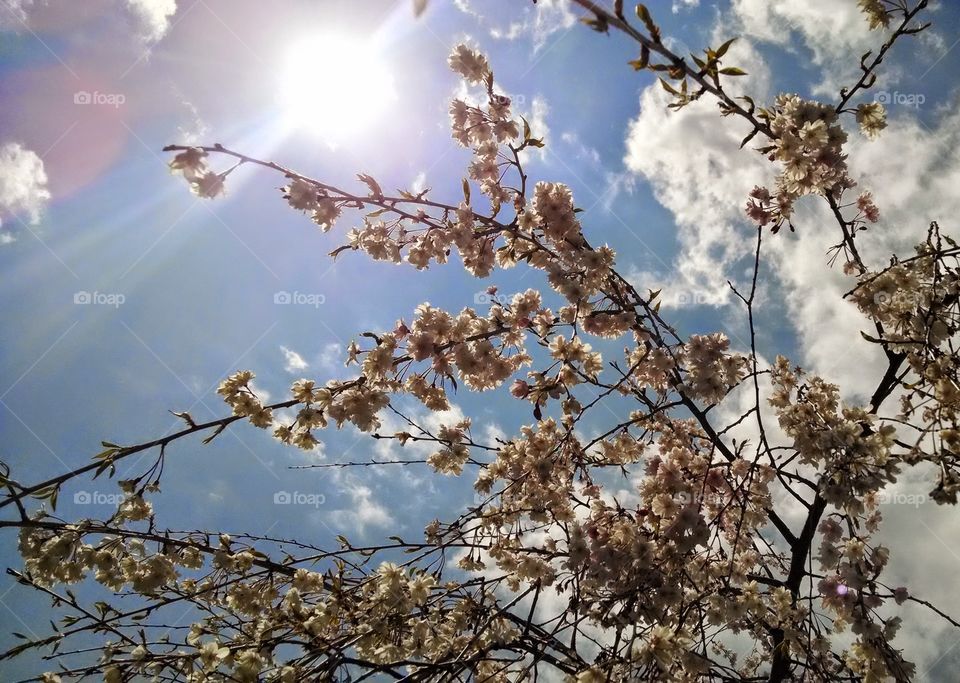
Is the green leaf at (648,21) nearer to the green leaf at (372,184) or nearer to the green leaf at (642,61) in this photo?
the green leaf at (642,61)

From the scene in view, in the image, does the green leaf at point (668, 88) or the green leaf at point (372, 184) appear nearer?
the green leaf at point (668, 88)

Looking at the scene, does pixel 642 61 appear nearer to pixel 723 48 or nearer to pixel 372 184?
pixel 723 48

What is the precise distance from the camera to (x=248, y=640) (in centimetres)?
400

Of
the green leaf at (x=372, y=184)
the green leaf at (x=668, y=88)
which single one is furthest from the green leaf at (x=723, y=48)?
the green leaf at (x=372, y=184)

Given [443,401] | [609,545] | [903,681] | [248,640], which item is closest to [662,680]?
[609,545]

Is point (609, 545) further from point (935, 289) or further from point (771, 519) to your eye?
point (935, 289)

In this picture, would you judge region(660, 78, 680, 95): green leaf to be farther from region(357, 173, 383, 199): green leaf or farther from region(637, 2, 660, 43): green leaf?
region(357, 173, 383, 199): green leaf

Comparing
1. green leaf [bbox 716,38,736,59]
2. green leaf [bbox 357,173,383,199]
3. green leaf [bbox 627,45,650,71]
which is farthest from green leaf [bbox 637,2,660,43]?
green leaf [bbox 357,173,383,199]

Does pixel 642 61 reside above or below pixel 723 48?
below

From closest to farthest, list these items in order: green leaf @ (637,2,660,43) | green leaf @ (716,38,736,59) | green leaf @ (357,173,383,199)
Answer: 1. green leaf @ (637,2,660,43)
2. green leaf @ (716,38,736,59)
3. green leaf @ (357,173,383,199)

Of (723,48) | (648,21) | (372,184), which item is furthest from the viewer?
(372,184)

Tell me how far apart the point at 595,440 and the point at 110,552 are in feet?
12.5

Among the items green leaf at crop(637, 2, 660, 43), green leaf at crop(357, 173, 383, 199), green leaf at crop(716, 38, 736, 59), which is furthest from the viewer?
green leaf at crop(357, 173, 383, 199)

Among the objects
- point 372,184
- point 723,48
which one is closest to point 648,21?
point 723,48
